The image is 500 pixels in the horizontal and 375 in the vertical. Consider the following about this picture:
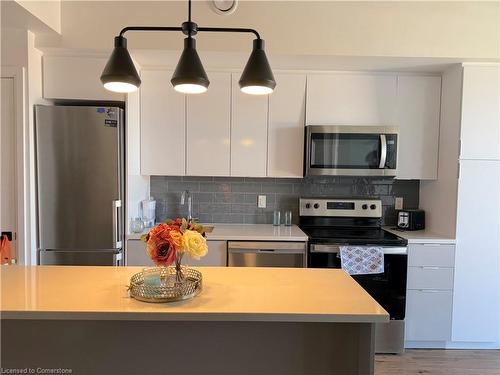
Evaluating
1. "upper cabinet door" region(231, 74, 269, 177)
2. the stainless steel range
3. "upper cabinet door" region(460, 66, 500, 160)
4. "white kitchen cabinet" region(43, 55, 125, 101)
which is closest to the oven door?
the stainless steel range

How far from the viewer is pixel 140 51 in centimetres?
260

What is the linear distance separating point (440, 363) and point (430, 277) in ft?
2.09

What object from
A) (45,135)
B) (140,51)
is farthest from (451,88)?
(45,135)

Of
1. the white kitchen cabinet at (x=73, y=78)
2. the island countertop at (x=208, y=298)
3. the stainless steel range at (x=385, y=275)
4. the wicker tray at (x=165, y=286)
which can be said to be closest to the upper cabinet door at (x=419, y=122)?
the stainless steel range at (x=385, y=275)

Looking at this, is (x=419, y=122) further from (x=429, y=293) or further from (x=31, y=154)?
(x=31, y=154)

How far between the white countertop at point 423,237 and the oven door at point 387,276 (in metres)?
0.13

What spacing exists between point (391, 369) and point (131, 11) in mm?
3245

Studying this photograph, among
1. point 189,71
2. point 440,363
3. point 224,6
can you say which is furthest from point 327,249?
point 224,6

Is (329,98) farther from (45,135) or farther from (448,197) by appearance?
(45,135)

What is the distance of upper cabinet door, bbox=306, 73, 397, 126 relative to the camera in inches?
118

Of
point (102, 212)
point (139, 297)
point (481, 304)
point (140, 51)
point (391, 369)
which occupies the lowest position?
point (391, 369)

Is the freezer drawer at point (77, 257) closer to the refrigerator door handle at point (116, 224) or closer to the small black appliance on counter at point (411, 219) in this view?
the refrigerator door handle at point (116, 224)

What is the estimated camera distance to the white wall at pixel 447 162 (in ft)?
9.01

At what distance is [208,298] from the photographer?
1369 millimetres
